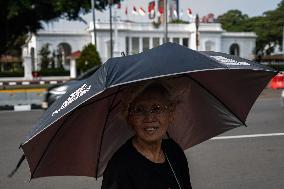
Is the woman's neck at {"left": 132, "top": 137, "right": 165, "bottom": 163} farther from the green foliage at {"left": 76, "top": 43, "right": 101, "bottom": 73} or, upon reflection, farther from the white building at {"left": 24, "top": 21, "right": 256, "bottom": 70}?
the white building at {"left": 24, "top": 21, "right": 256, "bottom": 70}

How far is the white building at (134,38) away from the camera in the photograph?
231 feet

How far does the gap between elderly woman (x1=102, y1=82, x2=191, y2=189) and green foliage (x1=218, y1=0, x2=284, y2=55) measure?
80770 millimetres

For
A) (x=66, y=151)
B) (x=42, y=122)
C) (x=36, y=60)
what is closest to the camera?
(x=42, y=122)

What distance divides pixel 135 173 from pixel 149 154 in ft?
0.62

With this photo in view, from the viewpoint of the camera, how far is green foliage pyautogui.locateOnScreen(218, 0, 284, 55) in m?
80.5

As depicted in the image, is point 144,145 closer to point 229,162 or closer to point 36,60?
point 229,162

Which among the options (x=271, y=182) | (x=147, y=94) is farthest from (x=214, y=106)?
(x=271, y=182)

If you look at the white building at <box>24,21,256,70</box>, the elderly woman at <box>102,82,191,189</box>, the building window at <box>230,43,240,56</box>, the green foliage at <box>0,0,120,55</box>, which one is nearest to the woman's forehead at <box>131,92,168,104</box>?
the elderly woman at <box>102,82,191,189</box>

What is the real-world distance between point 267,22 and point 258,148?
8063 cm

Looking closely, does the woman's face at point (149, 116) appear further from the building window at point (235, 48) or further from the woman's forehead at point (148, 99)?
the building window at point (235, 48)

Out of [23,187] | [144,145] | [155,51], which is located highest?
[155,51]

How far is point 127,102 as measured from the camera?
2.03 m

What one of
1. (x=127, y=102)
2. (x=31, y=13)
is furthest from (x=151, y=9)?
(x=127, y=102)

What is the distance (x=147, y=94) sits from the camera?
6.47 ft
